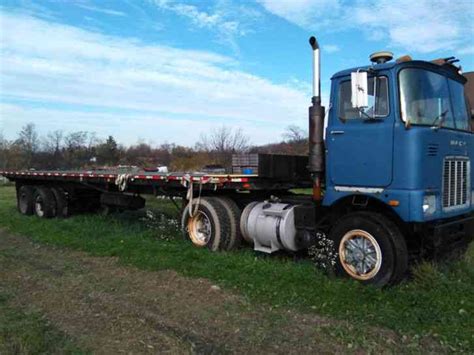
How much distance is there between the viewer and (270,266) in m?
6.56

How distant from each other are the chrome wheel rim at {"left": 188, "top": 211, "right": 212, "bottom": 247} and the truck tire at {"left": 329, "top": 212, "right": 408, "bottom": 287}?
2.59 m

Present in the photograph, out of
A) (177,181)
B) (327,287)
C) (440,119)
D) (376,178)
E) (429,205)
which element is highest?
(440,119)

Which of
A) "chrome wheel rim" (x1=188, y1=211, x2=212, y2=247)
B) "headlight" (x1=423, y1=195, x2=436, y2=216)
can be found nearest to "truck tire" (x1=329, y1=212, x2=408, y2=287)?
"headlight" (x1=423, y1=195, x2=436, y2=216)

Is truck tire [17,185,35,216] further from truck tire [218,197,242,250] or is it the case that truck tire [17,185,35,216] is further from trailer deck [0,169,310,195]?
truck tire [218,197,242,250]

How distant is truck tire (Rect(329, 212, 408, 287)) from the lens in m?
5.62

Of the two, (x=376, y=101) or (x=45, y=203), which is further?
(x=45, y=203)

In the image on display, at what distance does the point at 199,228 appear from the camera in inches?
327

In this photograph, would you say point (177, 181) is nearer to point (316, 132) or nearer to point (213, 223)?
point (213, 223)

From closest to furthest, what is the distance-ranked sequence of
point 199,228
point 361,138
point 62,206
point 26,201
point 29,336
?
point 29,336
point 361,138
point 199,228
point 62,206
point 26,201

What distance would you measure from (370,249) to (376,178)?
897 millimetres

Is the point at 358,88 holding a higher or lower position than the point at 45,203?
higher

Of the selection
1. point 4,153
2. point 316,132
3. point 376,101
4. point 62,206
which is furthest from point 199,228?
point 4,153

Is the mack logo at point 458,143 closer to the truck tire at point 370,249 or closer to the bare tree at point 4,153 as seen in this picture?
the truck tire at point 370,249

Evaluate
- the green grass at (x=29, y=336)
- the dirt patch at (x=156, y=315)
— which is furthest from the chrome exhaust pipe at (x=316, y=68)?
the green grass at (x=29, y=336)
